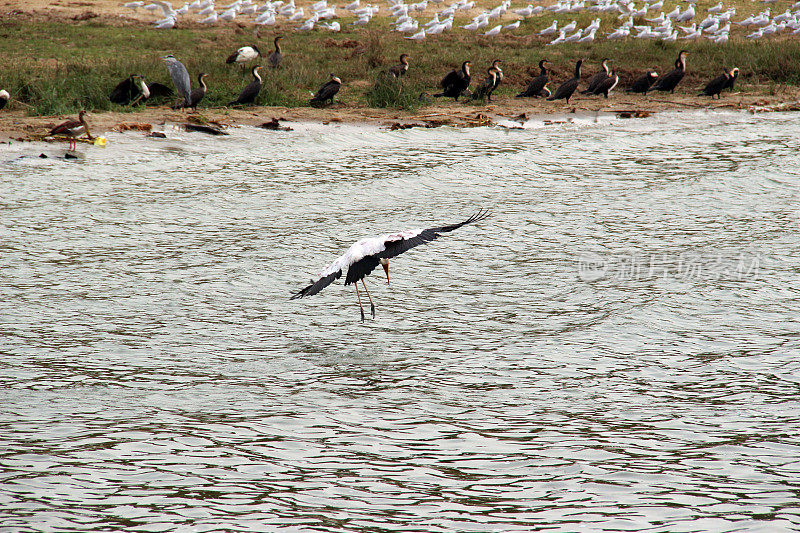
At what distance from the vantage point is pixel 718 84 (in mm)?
22781

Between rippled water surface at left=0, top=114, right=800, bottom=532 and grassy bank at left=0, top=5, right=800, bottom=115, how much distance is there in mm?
5879

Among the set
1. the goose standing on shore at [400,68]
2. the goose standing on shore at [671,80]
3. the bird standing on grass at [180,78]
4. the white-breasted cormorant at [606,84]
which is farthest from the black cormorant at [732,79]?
the bird standing on grass at [180,78]

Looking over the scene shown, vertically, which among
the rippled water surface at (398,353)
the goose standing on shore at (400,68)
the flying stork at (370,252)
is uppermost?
the goose standing on shore at (400,68)

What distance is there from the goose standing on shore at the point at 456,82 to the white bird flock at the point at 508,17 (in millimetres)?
7721

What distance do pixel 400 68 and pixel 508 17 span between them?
45.7ft

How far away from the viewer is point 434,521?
535 centimetres

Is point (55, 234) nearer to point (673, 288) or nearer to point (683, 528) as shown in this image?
point (673, 288)

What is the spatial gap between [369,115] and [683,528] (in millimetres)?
16238

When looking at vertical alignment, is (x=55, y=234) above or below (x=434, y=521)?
above

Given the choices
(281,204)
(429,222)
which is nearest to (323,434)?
(429,222)

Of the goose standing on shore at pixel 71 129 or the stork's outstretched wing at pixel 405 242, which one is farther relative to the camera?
the goose standing on shore at pixel 71 129

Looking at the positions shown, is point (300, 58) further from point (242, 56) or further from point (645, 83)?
point (645, 83)

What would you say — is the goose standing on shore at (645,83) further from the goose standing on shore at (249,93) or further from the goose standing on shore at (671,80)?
the goose standing on shore at (249,93)

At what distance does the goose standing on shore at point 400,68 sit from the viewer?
2267cm
